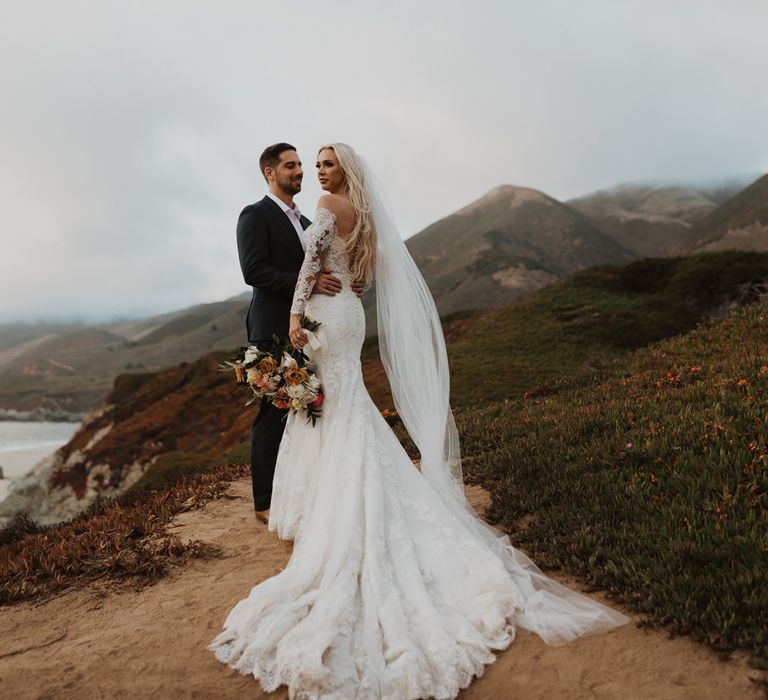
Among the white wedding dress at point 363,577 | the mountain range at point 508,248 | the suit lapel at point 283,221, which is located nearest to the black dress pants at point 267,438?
the white wedding dress at point 363,577

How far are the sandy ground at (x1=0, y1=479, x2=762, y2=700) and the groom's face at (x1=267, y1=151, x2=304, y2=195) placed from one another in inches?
163

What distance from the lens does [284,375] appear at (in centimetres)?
537

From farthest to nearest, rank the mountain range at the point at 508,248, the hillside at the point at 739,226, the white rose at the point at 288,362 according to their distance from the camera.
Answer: the mountain range at the point at 508,248
the hillside at the point at 739,226
the white rose at the point at 288,362

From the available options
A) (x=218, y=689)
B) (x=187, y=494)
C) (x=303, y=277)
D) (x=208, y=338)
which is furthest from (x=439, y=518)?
(x=208, y=338)

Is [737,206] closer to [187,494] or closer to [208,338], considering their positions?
[187,494]

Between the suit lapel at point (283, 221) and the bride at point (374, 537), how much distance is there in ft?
3.05

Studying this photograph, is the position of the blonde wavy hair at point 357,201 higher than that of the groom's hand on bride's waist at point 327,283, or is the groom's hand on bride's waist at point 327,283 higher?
the blonde wavy hair at point 357,201

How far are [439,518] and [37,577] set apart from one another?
3956mm

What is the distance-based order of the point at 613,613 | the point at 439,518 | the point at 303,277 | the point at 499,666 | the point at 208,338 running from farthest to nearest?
the point at 208,338
the point at 303,277
the point at 439,518
the point at 613,613
the point at 499,666

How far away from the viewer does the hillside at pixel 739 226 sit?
94125 millimetres

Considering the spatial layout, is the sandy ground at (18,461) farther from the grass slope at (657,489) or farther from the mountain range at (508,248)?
the mountain range at (508,248)

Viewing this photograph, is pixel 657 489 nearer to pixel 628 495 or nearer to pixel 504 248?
pixel 628 495

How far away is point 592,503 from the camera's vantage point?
5.59m

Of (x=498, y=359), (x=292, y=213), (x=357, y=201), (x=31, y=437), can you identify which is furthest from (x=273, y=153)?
(x=31, y=437)
